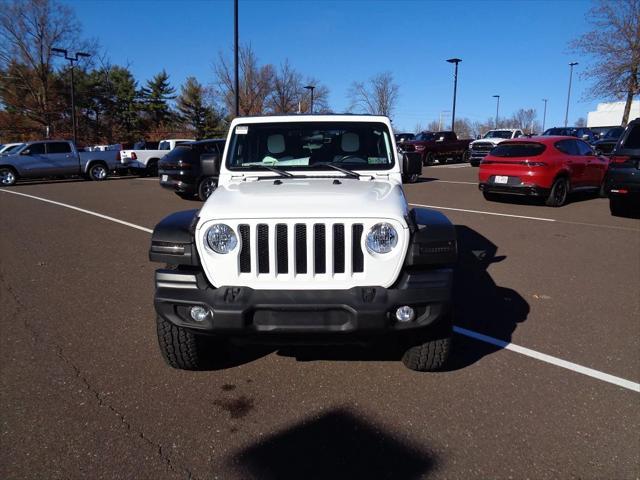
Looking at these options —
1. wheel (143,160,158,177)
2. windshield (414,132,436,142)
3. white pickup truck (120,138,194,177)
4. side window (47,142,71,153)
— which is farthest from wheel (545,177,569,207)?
side window (47,142,71,153)

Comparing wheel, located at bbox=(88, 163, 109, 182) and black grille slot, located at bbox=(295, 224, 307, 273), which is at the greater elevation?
black grille slot, located at bbox=(295, 224, 307, 273)

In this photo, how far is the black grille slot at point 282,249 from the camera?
116 inches

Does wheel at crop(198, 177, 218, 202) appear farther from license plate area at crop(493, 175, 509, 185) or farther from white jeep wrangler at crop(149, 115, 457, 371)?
white jeep wrangler at crop(149, 115, 457, 371)

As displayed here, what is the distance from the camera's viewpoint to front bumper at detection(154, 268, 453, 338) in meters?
2.77

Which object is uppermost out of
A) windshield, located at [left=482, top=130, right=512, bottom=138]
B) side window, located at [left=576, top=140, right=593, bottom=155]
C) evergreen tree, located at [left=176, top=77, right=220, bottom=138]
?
evergreen tree, located at [left=176, top=77, right=220, bottom=138]

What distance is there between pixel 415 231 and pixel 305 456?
1464 millimetres

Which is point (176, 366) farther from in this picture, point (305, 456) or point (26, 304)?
point (26, 304)

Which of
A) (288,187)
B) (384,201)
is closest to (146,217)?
(288,187)

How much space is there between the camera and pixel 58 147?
67.3ft

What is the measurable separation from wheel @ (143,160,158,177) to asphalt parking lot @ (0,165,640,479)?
18997mm

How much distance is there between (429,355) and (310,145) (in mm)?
2122

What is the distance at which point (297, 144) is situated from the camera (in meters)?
4.40

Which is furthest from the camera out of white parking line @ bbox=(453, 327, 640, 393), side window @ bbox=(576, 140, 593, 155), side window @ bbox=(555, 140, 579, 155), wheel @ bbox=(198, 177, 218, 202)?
wheel @ bbox=(198, 177, 218, 202)

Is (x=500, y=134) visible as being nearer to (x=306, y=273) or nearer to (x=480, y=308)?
(x=480, y=308)
